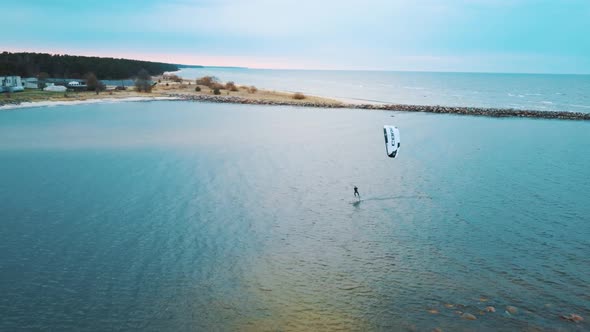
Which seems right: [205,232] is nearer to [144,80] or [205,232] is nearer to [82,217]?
[82,217]

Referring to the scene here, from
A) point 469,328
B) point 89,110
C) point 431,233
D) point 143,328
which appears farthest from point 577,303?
point 89,110

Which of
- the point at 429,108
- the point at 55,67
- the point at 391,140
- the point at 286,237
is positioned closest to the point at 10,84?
the point at 55,67

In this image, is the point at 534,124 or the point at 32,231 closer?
the point at 32,231

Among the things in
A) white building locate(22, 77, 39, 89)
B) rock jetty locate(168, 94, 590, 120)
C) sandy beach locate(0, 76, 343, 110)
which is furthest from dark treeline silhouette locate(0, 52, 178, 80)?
rock jetty locate(168, 94, 590, 120)

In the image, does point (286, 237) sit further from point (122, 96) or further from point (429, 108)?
point (122, 96)

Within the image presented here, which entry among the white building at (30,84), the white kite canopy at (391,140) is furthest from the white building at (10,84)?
the white kite canopy at (391,140)

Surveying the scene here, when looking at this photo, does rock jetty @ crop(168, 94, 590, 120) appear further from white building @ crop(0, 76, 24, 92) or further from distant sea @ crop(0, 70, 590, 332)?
distant sea @ crop(0, 70, 590, 332)

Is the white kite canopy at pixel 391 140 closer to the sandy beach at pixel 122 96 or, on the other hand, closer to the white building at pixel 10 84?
the sandy beach at pixel 122 96
